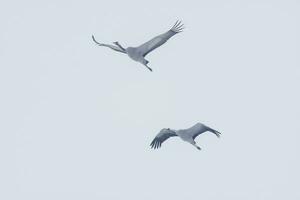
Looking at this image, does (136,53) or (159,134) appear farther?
(159,134)

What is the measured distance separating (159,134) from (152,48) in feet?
22.7

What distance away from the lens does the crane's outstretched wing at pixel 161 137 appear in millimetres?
56562

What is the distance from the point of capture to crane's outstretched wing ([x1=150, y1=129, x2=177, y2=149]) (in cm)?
5656

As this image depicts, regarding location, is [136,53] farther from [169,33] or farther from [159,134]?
[159,134]

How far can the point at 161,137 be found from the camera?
56750 millimetres

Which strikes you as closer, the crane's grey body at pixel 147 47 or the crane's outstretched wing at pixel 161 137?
the crane's grey body at pixel 147 47

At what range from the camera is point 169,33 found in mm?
50438

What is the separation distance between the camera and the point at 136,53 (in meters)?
51.0

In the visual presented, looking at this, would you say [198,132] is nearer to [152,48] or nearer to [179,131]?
[179,131]

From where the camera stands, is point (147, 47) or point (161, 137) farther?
point (161, 137)

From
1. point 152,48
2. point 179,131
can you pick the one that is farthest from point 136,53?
point 179,131

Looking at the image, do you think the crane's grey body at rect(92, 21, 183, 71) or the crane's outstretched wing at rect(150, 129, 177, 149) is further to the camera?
the crane's outstretched wing at rect(150, 129, 177, 149)

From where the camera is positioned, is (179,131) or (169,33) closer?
(169,33)

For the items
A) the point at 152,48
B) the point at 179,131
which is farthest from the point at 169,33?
the point at 179,131
